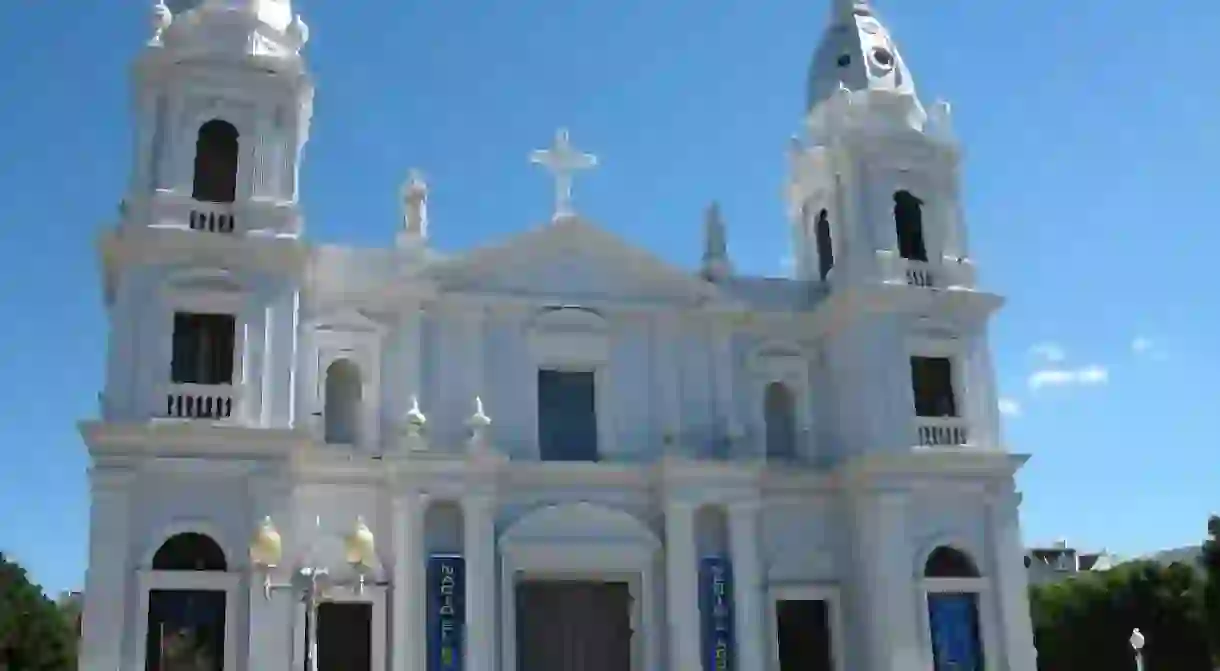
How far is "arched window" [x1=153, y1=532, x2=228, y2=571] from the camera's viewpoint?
20.6 meters

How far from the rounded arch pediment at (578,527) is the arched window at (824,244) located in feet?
24.1

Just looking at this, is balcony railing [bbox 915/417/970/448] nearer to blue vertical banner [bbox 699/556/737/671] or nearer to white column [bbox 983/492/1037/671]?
white column [bbox 983/492/1037/671]

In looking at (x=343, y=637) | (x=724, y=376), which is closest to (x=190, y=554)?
(x=343, y=637)

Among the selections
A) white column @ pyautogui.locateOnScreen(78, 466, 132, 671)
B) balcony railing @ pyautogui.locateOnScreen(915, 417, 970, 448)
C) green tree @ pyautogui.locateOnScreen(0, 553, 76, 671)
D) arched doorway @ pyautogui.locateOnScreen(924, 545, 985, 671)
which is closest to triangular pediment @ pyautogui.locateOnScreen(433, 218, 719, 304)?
balcony railing @ pyautogui.locateOnScreen(915, 417, 970, 448)

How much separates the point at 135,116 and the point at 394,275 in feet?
17.2

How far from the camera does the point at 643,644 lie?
23.2 m

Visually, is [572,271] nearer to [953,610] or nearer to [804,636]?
[804,636]

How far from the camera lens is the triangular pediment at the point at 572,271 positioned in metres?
24.6

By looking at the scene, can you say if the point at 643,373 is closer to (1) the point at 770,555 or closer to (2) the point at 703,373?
(2) the point at 703,373

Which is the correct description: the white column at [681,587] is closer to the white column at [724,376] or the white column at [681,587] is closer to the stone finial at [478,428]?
the white column at [724,376]

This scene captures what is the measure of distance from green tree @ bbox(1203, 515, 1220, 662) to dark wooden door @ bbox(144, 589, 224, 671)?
92.1 feet

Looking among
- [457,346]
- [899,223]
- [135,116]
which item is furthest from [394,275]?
[899,223]

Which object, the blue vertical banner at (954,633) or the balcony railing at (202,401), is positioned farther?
the blue vertical banner at (954,633)

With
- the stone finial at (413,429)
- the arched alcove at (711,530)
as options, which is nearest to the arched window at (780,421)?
the arched alcove at (711,530)
